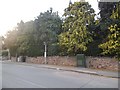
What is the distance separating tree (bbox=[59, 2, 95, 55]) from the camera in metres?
32.9

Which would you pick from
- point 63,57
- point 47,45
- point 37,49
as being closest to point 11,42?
point 37,49

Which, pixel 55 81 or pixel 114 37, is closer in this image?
pixel 55 81

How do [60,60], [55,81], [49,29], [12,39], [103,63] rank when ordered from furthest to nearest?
[12,39] → [49,29] → [60,60] → [103,63] → [55,81]

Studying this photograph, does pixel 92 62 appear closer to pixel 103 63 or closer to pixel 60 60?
pixel 103 63

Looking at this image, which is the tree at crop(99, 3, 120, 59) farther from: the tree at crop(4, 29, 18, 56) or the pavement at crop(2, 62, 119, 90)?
the tree at crop(4, 29, 18, 56)

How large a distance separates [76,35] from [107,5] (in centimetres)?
565

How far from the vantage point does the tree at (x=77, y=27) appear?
32.9 meters

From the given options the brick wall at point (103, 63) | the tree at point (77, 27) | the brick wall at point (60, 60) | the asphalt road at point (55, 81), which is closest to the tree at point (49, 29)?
the brick wall at point (60, 60)

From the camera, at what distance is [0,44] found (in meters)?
77.1

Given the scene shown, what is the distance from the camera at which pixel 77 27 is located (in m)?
33.4

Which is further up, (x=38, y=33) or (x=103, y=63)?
(x=38, y=33)

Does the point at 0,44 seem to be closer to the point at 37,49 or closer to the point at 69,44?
the point at 37,49

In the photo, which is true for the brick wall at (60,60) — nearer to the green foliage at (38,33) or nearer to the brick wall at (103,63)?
the green foliage at (38,33)

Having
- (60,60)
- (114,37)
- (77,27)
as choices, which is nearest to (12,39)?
(60,60)
